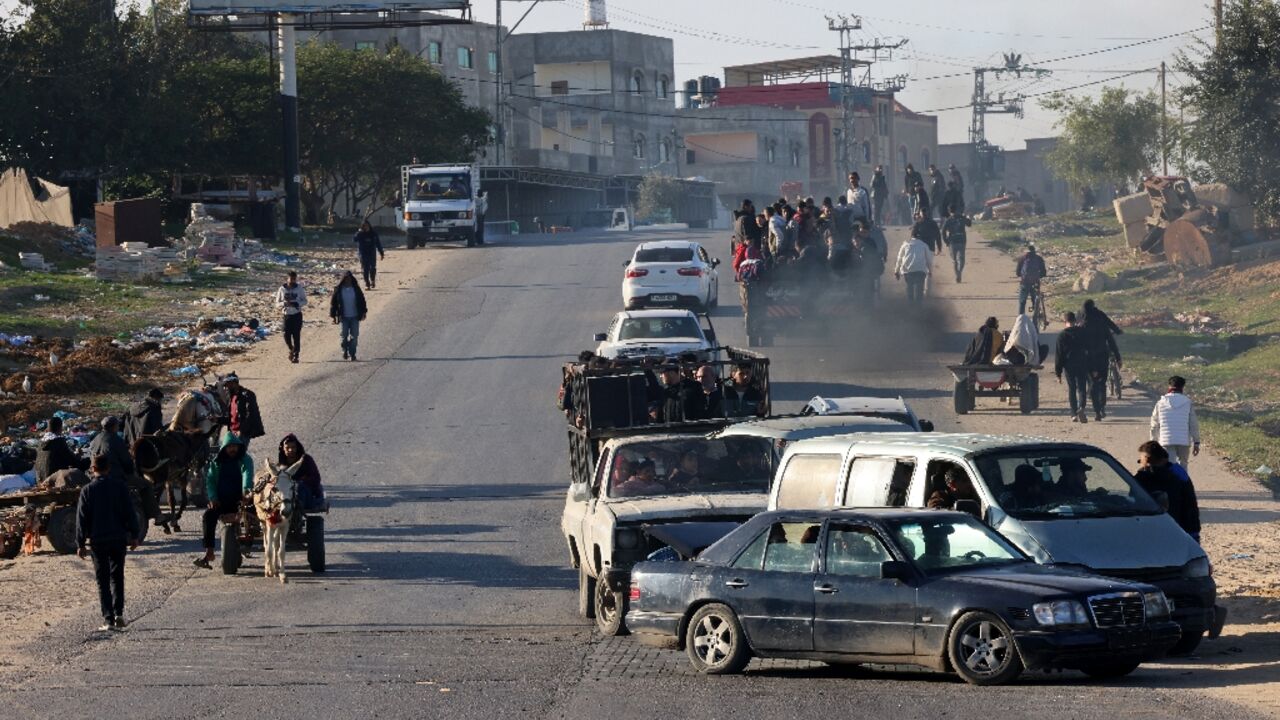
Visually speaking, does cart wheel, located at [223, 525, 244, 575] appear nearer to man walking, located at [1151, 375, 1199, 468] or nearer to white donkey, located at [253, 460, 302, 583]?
white donkey, located at [253, 460, 302, 583]

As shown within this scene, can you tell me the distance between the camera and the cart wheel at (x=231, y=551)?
18.2m

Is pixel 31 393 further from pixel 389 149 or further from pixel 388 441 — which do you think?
pixel 389 149

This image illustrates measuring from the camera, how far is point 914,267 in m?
37.3

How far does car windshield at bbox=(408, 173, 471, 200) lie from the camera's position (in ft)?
179

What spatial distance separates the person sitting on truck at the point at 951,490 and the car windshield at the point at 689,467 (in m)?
2.31

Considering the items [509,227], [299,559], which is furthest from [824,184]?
[299,559]

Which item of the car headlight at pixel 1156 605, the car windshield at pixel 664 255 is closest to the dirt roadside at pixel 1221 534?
the car headlight at pixel 1156 605

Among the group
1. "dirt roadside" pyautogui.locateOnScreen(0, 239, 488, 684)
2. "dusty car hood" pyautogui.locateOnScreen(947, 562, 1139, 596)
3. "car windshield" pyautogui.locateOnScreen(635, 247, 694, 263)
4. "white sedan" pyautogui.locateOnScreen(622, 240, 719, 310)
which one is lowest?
"dirt roadside" pyautogui.locateOnScreen(0, 239, 488, 684)

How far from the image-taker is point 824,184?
121 metres

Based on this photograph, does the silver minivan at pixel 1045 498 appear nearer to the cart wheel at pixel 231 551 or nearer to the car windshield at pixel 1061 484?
the car windshield at pixel 1061 484

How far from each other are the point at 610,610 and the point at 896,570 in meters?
3.57

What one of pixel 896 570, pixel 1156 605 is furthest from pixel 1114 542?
pixel 896 570

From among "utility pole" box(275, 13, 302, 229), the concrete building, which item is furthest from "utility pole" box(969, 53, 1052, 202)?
"utility pole" box(275, 13, 302, 229)

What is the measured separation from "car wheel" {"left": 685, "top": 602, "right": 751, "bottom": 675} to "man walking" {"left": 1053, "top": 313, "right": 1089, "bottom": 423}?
544 inches
